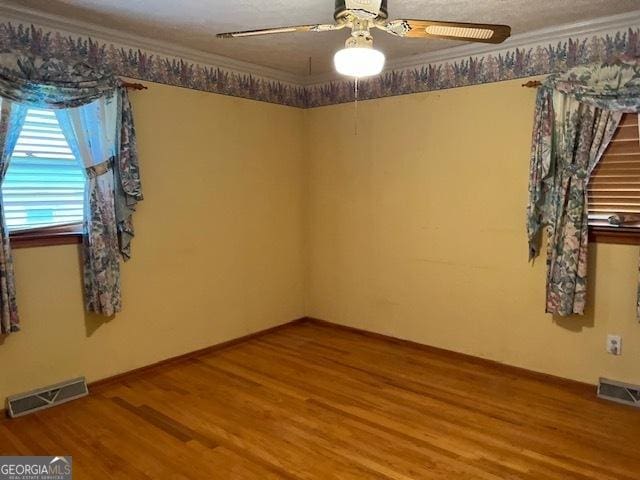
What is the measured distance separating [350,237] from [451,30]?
8.69 ft

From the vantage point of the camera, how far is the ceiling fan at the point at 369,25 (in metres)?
1.94

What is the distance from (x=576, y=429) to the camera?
2738 millimetres

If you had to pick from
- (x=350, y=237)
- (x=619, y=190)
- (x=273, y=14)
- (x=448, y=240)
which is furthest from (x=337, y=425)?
(x=273, y=14)

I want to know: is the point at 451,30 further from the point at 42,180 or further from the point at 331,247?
the point at 331,247

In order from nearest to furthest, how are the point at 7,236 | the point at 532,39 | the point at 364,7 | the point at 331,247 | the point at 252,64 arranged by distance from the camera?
the point at 364,7 → the point at 7,236 → the point at 532,39 → the point at 252,64 → the point at 331,247

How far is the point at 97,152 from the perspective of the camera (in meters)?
3.15

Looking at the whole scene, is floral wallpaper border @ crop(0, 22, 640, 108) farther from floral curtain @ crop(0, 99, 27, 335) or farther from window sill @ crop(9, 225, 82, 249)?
window sill @ crop(9, 225, 82, 249)

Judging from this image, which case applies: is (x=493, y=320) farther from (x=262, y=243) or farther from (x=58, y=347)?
(x=58, y=347)

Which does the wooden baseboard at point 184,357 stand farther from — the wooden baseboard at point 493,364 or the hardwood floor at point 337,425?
the wooden baseboard at point 493,364

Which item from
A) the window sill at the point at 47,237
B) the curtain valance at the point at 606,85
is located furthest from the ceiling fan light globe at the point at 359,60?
the window sill at the point at 47,237

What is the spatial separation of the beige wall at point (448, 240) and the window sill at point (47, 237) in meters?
2.26

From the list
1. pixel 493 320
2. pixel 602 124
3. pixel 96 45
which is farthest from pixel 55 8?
pixel 493 320

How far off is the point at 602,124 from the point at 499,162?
714mm

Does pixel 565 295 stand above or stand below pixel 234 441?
above
